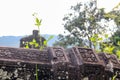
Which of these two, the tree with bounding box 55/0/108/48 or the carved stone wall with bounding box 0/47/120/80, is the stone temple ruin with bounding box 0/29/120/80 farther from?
the tree with bounding box 55/0/108/48

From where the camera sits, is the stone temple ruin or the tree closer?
the stone temple ruin

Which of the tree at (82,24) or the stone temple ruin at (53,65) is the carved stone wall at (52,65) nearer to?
the stone temple ruin at (53,65)

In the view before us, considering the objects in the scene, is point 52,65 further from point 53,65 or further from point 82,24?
point 82,24

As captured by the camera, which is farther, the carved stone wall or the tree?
the tree

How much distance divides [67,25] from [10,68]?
35371 mm

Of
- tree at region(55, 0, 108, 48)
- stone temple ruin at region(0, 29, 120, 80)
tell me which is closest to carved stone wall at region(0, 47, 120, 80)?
stone temple ruin at region(0, 29, 120, 80)

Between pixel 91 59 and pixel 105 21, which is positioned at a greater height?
pixel 105 21

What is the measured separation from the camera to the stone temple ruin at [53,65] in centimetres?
353

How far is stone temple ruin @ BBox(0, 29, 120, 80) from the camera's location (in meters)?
3.53

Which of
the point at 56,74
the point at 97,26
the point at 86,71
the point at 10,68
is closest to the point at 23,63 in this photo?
the point at 10,68

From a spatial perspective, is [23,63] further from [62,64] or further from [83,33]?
[83,33]

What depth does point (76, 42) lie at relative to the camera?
38.8m

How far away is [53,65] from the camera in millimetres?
3613

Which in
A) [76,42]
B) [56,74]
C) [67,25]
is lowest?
[56,74]
